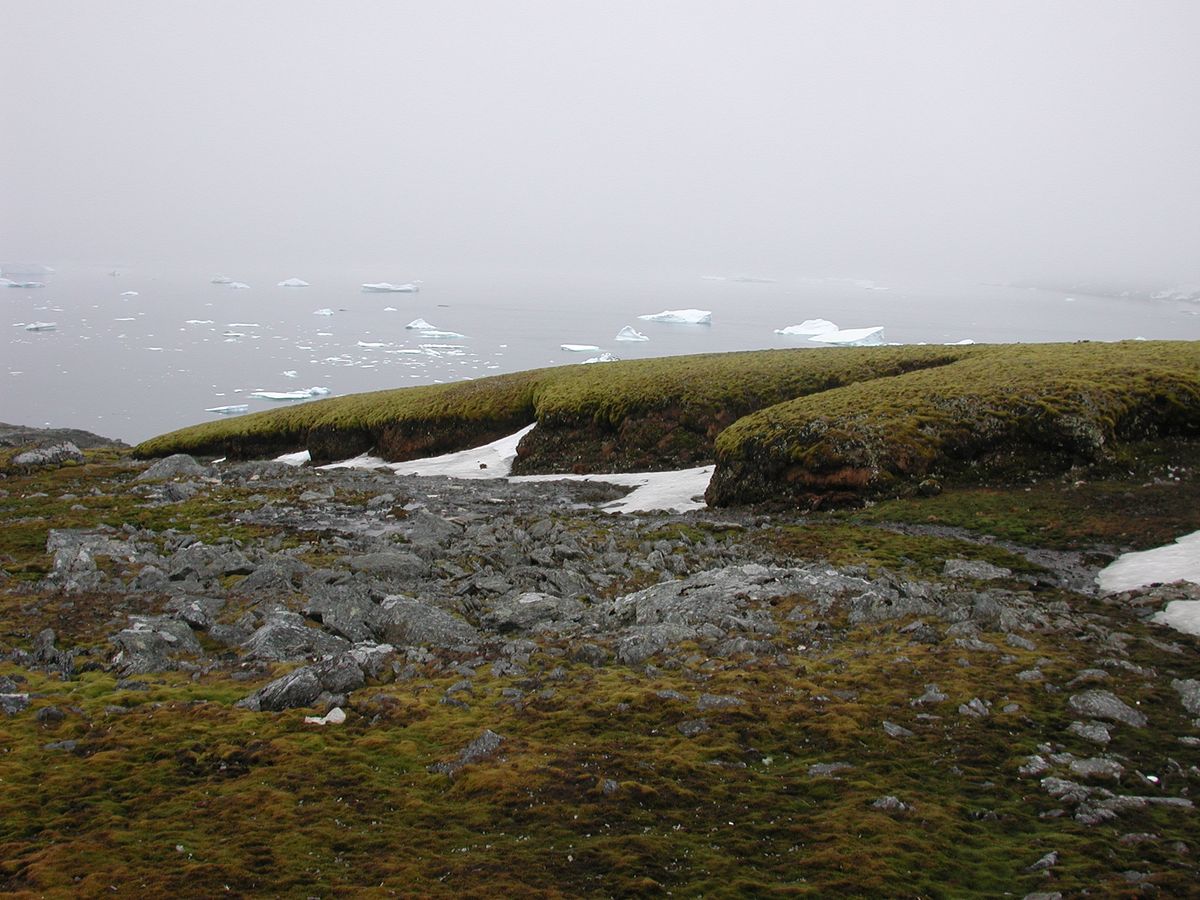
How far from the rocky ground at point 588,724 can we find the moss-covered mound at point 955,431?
19.0 ft

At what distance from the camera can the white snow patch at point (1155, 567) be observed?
51.9ft

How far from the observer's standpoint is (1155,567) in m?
16.6

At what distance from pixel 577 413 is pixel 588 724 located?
94.9ft

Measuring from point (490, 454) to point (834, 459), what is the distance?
19924mm

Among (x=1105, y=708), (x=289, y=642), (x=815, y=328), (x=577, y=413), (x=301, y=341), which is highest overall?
(x=815, y=328)

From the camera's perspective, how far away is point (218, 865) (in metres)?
6.92

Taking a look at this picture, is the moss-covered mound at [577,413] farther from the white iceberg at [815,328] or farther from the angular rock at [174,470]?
the white iceberg at [815,328]

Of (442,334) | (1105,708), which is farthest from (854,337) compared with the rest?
(1105,708)

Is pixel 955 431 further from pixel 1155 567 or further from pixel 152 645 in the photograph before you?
pixel 152 645

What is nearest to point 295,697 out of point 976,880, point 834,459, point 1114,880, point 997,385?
point 976,880

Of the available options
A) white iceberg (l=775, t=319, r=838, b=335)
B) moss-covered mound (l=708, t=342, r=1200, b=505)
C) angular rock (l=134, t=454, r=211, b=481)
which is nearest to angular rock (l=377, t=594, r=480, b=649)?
moss-covered mound (l=708, t=342, r=1200, b=505)

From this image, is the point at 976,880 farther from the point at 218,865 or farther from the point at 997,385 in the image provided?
the point at 997,385

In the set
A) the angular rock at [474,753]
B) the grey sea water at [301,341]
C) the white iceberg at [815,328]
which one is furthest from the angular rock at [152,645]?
the white iceberg at [815,328]

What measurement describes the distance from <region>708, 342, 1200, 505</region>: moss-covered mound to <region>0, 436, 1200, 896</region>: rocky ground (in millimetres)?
5777
